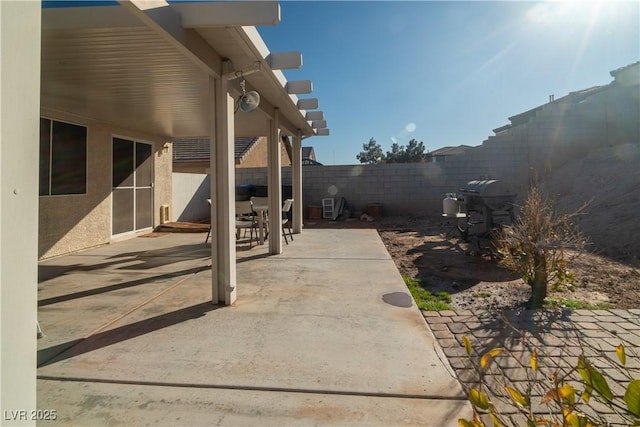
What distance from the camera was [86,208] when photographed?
22.9 ft

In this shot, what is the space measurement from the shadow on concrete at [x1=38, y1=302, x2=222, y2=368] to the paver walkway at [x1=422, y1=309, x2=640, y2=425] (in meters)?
2.49

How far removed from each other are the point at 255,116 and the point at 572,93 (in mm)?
21145

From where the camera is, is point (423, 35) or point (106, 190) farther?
point (106, 190)

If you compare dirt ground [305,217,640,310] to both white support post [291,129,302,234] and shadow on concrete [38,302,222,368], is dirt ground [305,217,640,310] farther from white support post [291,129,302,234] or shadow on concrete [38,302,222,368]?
shadow on concrete [38,302,222,368]

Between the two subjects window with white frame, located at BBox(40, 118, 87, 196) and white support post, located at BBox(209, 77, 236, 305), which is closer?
white support post, located at BBox(209, 77, 236, 305)

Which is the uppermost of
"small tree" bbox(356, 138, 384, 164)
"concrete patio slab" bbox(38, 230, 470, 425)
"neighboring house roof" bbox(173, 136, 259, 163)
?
"small tree" bbox(356, 138, 384, 164)

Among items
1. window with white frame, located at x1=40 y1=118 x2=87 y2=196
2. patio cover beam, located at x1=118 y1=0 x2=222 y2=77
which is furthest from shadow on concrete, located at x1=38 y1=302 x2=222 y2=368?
window with white frame, located at x1=40 y1=118 x2=87 y2=196

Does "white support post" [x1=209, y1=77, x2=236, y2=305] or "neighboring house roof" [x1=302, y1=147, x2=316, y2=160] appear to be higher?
"neighboring house roof" [x1=302, y1=147, x2=316, y2=160]

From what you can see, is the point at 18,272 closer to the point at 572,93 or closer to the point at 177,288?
the point at 177,288

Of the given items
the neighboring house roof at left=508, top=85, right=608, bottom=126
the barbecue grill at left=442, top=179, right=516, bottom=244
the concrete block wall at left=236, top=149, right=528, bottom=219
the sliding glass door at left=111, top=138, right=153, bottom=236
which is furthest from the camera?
the neighboring house roof at left=508, top=85, right=608, bottom=126

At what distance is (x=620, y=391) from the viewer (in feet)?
7.25

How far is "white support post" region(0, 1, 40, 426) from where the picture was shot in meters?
1.04

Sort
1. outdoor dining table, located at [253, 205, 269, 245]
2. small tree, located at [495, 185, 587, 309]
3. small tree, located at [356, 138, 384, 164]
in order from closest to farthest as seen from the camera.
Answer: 1. small tree, located at [495, 185, 587, 309]
2. outdoor dining table, located at [253, 205, 269, 245]
3. small tree, located at [356, 138, 384, 164]

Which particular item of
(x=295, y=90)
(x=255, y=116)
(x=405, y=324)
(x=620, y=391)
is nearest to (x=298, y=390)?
(x=405, y=324)
